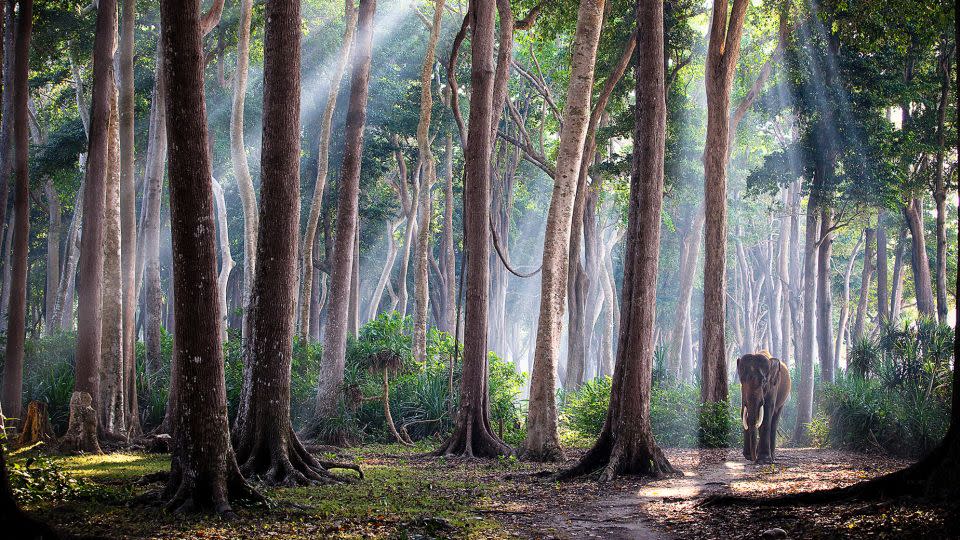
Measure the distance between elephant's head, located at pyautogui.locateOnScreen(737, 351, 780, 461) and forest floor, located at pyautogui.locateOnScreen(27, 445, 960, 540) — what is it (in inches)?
55.7

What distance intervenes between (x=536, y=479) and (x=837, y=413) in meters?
9.66

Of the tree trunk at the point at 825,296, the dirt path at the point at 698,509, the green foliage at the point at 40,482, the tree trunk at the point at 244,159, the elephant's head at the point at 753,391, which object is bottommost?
the dirt path at the point at 698,509

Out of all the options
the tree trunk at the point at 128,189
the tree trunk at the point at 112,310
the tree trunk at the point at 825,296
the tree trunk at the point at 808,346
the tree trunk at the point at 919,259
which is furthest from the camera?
the tree trunk at the point at 825,296

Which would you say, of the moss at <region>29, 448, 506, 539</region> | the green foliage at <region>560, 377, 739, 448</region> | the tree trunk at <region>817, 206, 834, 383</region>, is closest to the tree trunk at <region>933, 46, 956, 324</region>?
the tree trunk at <region>817, 206, 834, 383</region>

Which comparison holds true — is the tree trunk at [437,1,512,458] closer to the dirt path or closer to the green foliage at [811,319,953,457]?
the dirt path

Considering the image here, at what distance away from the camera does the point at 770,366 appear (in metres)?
15.9

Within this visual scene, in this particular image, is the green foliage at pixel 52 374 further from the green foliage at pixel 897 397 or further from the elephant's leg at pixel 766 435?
the green foliage at pixel 897 397

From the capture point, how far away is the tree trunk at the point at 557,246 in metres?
15.0

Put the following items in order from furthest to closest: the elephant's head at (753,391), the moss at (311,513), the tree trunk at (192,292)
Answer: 1. the elephant's head at (753,391)
2. the tree trunk at (192,292)
3. the moss at (311,513)

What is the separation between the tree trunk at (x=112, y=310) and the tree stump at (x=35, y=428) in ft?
2.94

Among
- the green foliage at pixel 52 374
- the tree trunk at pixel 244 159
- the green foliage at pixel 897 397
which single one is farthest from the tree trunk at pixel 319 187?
the green foliage at pixel 897 397

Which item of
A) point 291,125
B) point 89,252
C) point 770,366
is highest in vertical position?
point 291,125

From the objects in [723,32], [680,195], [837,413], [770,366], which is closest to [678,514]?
[770,366]

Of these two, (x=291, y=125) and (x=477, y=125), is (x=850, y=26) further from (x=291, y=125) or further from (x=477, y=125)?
(x=291, y=125)
